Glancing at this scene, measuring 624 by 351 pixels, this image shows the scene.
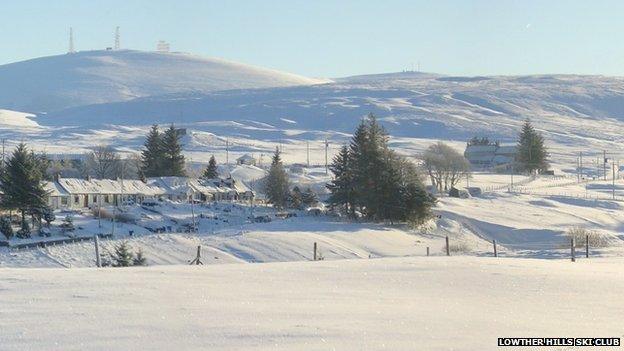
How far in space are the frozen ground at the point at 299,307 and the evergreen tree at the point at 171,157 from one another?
210 feet

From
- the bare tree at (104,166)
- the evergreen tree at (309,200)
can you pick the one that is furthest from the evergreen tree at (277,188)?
the bare tree at (104,166)

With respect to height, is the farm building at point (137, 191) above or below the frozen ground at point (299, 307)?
below

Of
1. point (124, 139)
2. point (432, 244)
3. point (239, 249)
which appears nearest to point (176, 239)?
point (239, 249)

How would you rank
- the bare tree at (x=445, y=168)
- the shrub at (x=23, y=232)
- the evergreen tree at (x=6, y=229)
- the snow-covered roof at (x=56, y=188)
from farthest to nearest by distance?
the bare tree at (x=445, y=168)
the snow-covered roof at (x=56, y=188)
the shrub at (x=23, y=232)
the evergreen tree at (x=6, y=229)

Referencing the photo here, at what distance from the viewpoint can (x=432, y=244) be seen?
4672 cm

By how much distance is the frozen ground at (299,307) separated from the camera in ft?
32.6

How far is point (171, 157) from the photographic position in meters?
80.4

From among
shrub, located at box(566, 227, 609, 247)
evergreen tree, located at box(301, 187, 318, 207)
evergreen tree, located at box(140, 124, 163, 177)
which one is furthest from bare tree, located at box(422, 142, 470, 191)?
shrub, located at box(566, 227, 609, 247)

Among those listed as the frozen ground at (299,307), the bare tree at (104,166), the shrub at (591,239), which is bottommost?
the shrub at (591,239)

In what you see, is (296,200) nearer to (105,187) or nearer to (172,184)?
(172,184)

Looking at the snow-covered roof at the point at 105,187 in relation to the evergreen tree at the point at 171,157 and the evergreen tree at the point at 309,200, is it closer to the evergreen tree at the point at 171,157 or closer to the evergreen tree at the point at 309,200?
the evergreen tree at the point at 171,157

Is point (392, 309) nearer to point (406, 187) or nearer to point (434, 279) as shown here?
point (434, 279)

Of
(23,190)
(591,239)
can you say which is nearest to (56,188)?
(23,190)

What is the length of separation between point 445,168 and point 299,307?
74103 millimetres
